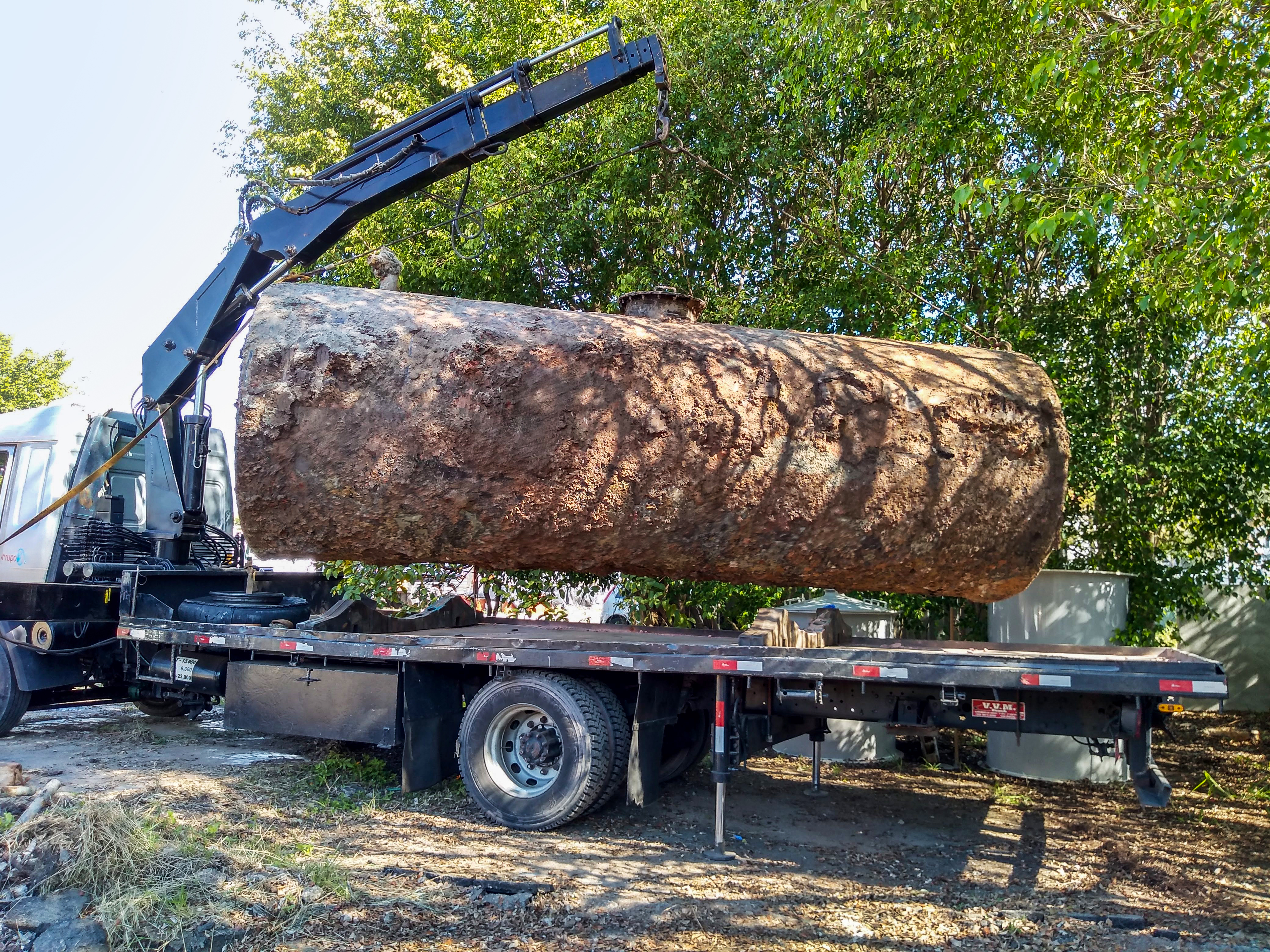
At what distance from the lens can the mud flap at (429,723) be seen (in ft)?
20.0

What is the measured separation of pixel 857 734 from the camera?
24.9 feet

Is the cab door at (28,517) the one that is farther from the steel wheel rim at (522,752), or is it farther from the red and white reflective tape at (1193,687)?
the red and white reflective tape at (1193,687)

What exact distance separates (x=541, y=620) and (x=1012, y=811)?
431 cm

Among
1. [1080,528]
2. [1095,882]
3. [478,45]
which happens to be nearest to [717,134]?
[478,45]

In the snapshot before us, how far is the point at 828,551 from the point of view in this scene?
3.84 m

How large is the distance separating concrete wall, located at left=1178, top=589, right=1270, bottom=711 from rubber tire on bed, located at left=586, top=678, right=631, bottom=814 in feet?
23.6

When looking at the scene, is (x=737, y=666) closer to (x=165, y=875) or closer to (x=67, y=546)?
(x=165, y=875)

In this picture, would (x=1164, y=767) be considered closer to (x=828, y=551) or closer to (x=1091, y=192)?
(x=1091, y=192)

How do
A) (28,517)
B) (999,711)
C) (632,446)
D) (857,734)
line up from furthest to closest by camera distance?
(28,517) < (857,734) < (999,711) < (632,446)

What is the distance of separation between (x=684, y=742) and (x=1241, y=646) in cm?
705

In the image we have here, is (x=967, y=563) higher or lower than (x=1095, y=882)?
A: higher

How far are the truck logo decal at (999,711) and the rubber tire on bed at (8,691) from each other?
7349 mm

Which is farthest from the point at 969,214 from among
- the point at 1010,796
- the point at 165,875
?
the point at 165,875

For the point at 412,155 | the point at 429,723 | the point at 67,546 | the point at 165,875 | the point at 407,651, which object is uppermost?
the point at 412,155
